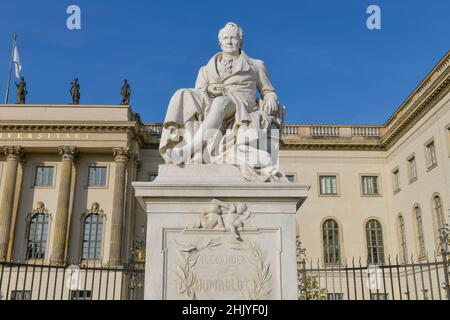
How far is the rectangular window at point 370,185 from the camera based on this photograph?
39125 mm

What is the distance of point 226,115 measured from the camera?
5211mm

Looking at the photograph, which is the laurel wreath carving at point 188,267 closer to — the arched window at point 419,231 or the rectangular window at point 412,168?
the arched window at point 419,231

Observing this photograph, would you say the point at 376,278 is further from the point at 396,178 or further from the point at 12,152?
the point at 12,152

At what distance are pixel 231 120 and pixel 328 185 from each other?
115 ft

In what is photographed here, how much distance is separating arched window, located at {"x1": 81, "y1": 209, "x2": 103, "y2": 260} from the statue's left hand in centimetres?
3197

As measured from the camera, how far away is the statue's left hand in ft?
17.7

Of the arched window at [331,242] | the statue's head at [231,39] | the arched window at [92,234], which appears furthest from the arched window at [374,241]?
the statue's head at [231,39]

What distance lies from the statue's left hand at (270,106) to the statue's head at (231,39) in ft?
2.26

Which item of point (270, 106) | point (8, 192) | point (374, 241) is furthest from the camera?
point (374, 241)

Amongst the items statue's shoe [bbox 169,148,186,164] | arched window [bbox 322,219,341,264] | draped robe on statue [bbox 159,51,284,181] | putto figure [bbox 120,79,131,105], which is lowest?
statue's shoe [bbox 169,148,186,164]

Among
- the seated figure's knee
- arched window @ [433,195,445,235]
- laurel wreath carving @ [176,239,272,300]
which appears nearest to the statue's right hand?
the seated figure's knee

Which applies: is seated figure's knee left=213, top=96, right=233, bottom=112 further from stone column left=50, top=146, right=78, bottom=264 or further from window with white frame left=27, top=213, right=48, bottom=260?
window with white frame left=27, top=213, right=48, bottom=260

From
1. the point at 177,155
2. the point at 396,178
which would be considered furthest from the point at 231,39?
the point at 396,178
